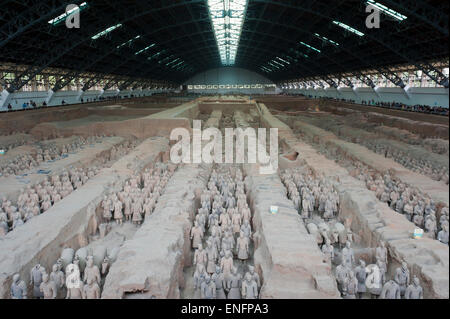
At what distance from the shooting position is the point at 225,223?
7.00 meters

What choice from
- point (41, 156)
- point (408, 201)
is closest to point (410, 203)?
point (408, 201)

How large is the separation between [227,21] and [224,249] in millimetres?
27693

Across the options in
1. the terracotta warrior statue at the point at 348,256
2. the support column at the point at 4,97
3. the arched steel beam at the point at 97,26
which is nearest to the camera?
the terracotta warrior statue at the point at 348,256

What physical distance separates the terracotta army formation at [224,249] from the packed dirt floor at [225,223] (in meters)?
0.02

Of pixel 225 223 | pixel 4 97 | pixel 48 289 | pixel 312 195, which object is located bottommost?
pixel 48 289

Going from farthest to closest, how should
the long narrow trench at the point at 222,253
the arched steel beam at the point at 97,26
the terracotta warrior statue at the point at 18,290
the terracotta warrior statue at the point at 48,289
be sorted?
the arched steel beam at the point at 97,26 → the long narrow trench at the point at 222,253 → the terracotta warrior statue at the point at 48,289 → the terracotta warrior statue at the point at 18,290

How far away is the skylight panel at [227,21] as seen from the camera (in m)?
23.9

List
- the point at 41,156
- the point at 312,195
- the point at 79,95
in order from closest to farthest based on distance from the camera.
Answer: the point at 312,195
the point at 41,156
the point at 79,95

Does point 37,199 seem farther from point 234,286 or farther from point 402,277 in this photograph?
point 402,277

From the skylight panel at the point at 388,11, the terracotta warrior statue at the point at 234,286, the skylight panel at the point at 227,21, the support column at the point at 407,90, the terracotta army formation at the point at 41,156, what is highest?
the skylight panel at the point at 227,21

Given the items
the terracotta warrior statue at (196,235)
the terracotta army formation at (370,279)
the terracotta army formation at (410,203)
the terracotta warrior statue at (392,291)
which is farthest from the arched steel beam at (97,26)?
the terracotta warrior statue at (392,291)

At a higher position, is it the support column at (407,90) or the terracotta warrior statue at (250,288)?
the support column at (407,90)

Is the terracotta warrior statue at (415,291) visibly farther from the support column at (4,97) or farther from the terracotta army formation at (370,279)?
the support column at (4,97)
